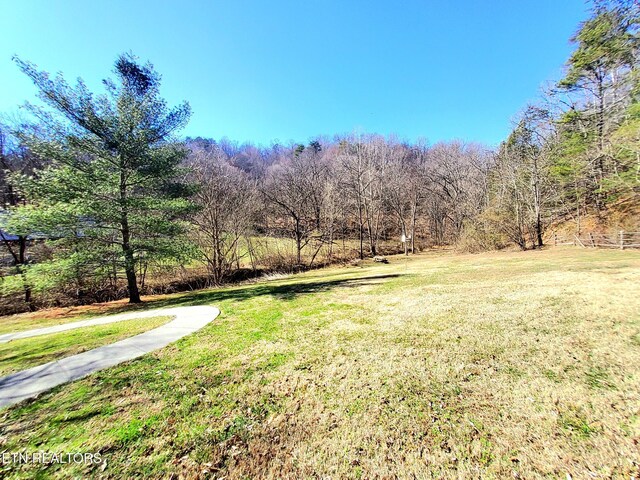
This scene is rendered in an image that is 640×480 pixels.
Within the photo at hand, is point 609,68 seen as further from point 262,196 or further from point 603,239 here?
point 262,196

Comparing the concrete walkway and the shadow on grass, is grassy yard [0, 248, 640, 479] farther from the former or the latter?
the shadow on grass

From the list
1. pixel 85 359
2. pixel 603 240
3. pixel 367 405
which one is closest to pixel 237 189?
pixel 85 359

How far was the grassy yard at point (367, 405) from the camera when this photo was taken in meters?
1.98

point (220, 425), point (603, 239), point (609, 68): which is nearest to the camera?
point (220, 425)

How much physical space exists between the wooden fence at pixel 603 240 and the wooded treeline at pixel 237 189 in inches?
70.6

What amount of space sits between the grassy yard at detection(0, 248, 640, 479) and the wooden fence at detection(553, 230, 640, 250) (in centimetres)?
1621

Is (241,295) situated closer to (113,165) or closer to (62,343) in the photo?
(62,343)

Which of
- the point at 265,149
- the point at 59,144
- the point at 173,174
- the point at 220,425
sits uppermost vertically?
the point at 265,149

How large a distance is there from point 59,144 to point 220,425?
10504mm

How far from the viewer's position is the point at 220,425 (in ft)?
7.91

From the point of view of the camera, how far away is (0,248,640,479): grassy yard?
77.8 inches

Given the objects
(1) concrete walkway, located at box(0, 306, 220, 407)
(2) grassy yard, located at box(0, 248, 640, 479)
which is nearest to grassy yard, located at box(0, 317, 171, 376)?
(1) concrete walkway, located at box(0, 306, 220, 407)

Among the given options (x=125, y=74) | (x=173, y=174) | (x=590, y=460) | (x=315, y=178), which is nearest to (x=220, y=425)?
(x=590, y=460)

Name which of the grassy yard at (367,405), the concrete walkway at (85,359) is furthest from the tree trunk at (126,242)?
the grassy yard at (367,405)
